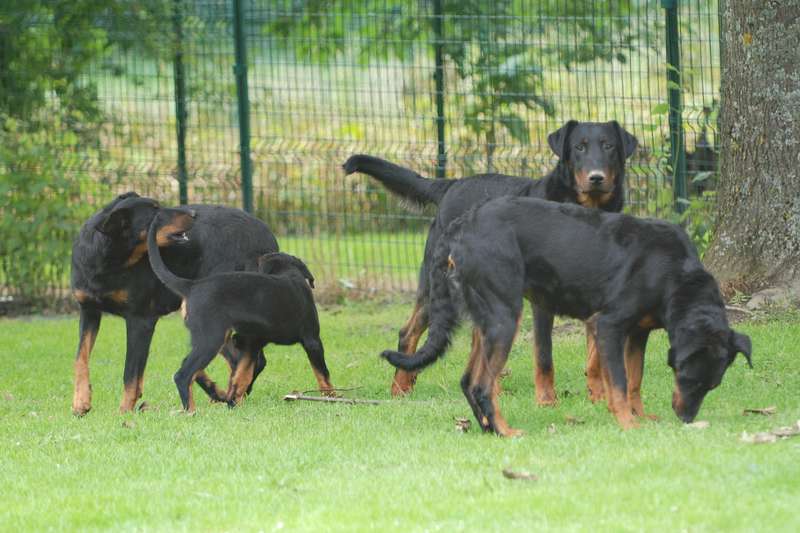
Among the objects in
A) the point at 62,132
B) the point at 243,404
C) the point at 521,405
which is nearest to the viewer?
the point at 521,405

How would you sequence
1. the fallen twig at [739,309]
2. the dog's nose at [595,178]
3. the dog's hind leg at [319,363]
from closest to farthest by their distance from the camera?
the dog's nose at [595,178] < the dog's hind leg at [319,363] < the fallen twig at [739,309]

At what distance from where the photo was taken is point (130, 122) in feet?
41.3

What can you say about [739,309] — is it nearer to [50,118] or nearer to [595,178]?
[595,178]

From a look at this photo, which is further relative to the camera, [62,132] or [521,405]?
[62,132]

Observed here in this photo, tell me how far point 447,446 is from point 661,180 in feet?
18.5

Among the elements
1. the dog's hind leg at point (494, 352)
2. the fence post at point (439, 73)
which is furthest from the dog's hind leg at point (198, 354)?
the fence post at point (439, 73)

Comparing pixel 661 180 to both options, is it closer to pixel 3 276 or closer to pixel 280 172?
pixel 280 172

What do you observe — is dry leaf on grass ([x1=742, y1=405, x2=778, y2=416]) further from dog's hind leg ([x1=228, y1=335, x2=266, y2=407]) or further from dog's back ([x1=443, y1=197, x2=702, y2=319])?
dog's hind leg ([x1=228, y1=335, x2=266, y2=407])

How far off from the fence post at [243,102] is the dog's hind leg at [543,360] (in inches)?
219

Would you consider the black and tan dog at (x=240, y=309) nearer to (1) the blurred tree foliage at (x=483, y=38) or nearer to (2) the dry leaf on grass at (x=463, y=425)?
(2) the dry leaf on grass at (x=463, y=425)

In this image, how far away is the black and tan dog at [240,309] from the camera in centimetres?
750

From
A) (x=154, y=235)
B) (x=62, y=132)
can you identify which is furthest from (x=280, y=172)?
(x=154, y=235)

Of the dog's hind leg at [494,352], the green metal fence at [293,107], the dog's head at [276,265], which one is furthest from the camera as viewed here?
the green metal fence at [293,107]

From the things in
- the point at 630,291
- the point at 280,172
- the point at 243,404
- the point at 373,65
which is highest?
the point at 373,65
